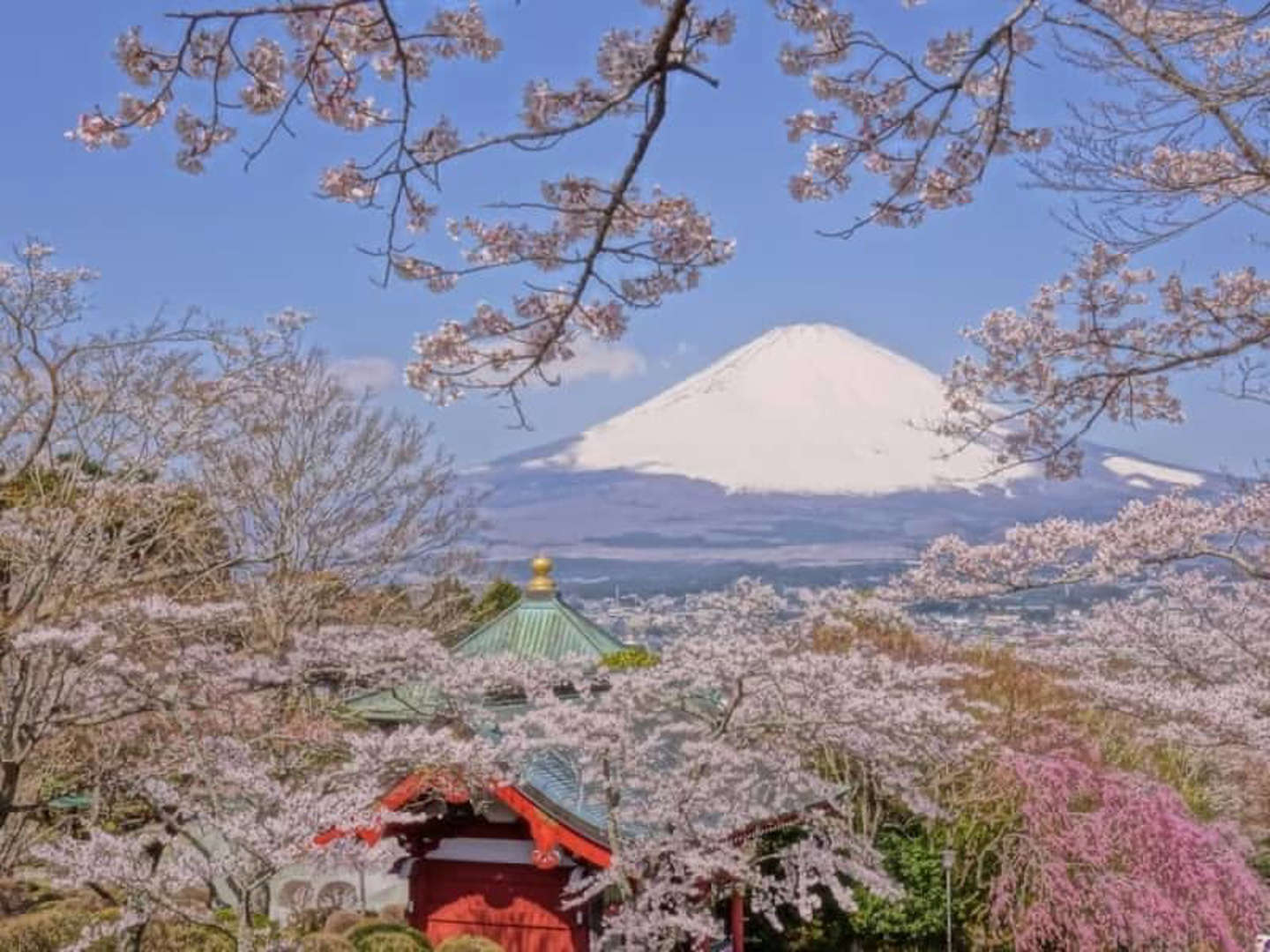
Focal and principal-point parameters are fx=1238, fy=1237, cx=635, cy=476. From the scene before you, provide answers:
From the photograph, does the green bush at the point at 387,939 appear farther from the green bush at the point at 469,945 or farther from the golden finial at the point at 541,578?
the golden finial at the point at 541,578

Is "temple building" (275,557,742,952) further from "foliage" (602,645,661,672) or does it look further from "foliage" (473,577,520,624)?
"foliage" (473,577,520,624)

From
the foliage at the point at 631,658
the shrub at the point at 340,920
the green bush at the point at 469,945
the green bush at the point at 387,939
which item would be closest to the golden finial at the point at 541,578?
the foliage at the point at 631,658

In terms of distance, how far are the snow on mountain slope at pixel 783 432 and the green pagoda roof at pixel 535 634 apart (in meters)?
71.4

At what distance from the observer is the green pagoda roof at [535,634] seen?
10.9 m

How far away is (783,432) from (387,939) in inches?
3613

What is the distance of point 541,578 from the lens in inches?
452

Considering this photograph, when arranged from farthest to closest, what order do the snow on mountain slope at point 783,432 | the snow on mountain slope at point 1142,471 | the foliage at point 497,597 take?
the snow on mountain slope at point 783,432 < the snow on mountain slope at point 1142,471 < the foliage at point 497,597

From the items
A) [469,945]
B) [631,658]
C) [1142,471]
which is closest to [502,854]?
[469,945]

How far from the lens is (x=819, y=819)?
8297 mm

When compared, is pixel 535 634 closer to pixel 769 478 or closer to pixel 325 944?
pixel 325 944

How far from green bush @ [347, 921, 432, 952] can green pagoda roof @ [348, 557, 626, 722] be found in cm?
221

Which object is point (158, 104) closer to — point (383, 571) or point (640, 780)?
point (640, 780)

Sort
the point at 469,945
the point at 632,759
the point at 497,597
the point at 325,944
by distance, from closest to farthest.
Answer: the point at 632,759
the point at 325,944
the point at 469,945
the point at 497,597

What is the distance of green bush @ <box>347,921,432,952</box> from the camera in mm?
8055
